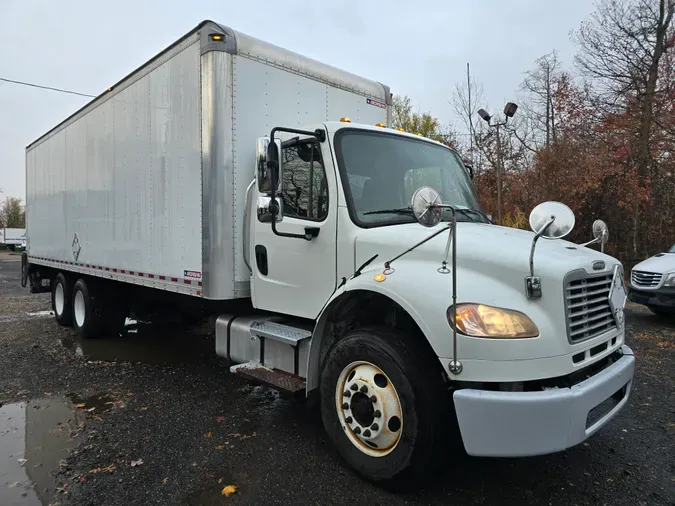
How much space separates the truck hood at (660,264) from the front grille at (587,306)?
6.45 meters

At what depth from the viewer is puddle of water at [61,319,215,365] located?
6.66 meters

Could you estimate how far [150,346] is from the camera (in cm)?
739

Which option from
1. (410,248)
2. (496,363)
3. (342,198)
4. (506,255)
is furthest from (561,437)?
(342,198)

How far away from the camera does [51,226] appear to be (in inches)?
355

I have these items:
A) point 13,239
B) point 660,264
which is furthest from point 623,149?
point 13,239

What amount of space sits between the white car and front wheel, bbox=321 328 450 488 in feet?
24.0

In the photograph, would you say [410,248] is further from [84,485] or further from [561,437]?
[84,485]

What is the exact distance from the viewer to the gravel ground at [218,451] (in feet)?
10.3

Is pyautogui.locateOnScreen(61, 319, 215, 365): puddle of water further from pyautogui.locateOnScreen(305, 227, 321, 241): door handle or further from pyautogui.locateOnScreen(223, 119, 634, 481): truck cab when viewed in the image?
pyautogui.locateOnScreen(305, 227, 321, 241): door handle

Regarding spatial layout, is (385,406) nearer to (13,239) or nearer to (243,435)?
(243,435)

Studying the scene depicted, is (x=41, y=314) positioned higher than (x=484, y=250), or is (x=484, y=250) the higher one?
(x=484, y=250)

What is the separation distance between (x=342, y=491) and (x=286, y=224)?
2085 mm

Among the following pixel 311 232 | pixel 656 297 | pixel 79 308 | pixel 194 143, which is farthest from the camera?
pixel 656 297

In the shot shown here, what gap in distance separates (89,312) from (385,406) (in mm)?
6115
